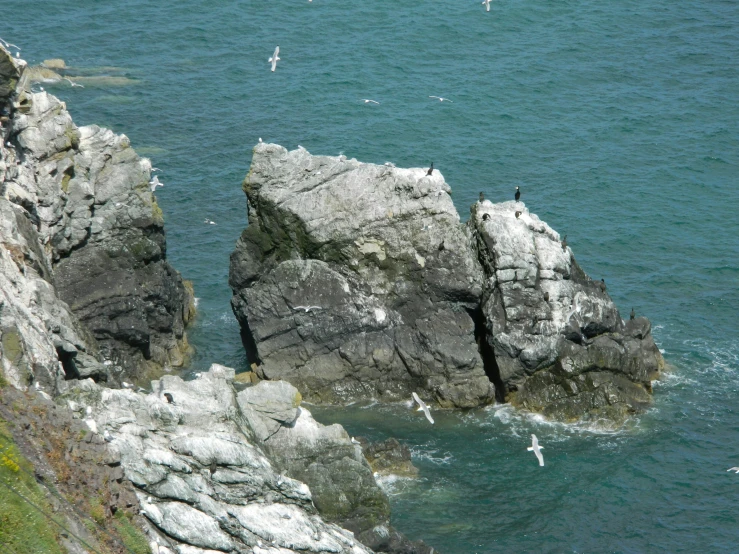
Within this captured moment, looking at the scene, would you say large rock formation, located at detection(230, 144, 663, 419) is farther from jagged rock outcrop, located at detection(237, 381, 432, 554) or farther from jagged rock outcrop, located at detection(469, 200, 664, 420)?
jagged rock outcrop, located at detection(237, 381, 432, 554)

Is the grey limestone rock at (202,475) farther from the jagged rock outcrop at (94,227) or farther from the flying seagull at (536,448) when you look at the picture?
the flying seagull at (536,448)

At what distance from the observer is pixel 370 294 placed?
60812 millimetres

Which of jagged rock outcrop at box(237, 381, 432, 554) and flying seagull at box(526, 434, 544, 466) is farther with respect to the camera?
flying seagull at box(526, 434, 544, 466)

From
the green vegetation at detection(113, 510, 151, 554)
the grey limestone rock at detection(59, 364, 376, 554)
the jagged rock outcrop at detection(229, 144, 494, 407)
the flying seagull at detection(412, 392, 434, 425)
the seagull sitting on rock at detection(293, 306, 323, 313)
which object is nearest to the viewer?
the green vegetation at detection(113, 510, 151, 554)

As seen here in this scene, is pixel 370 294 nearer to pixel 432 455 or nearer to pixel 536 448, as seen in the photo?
pixel 432 455

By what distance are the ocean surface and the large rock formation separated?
7.48 feet

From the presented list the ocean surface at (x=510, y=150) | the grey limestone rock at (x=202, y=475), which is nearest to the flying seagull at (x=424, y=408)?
the ocean surface at (x=510, y=150)

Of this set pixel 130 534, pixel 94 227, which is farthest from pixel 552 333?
pixel 130 534

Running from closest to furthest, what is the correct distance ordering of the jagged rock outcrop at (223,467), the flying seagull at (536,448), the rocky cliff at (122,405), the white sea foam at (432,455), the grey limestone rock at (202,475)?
Answer: the rocky cliff at (122,405) → the grey limestone rock at (202,475) → the jagged rock outcrop at (223,467) → the flying seagull at (536,448) → the white sea foam at (432,455)

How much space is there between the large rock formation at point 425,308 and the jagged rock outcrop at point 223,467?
42.1ft

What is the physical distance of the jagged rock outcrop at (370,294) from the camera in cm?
5991

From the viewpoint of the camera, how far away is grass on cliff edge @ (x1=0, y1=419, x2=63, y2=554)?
30.2 metres

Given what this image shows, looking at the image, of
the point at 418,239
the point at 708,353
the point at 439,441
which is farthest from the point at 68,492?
the point at 708,353

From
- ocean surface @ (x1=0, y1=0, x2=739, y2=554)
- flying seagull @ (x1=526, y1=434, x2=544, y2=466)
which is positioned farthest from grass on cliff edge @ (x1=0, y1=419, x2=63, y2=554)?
flying seagull @ (x1=526, y1=434, x2=544, y2=466)
